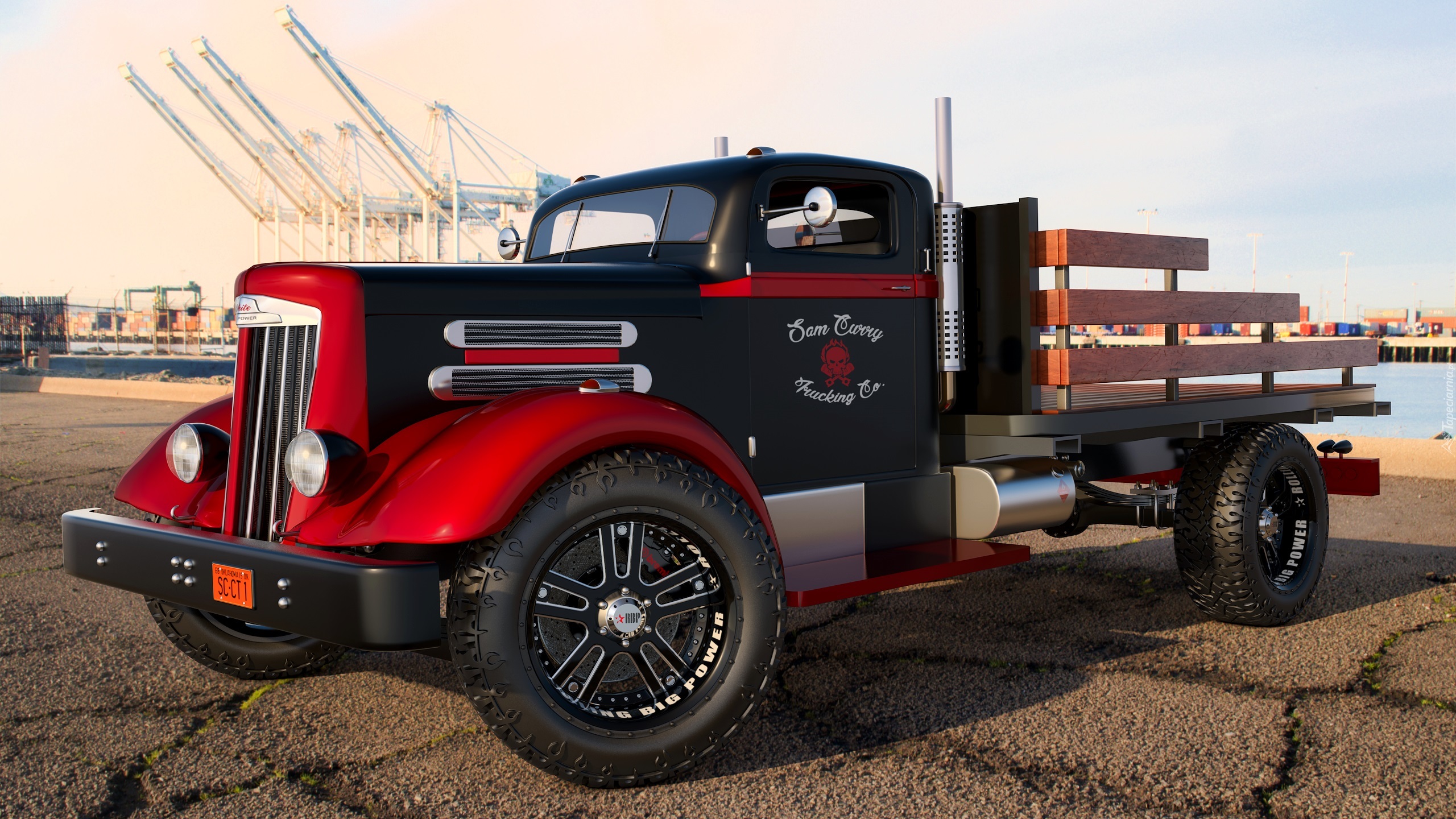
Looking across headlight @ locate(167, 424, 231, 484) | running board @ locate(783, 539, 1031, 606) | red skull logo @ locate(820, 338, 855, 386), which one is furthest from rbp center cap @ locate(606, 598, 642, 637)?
headlight @ locate(167, 424, 231, 484)

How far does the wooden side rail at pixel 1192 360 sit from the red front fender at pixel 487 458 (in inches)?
67.9

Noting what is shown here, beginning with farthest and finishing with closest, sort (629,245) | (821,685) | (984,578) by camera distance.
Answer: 1. (984,578)
2. (629,245)
3. (821,685)

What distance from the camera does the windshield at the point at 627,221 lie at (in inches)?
165

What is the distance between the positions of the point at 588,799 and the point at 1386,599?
4.28 meters

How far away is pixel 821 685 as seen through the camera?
160 inches

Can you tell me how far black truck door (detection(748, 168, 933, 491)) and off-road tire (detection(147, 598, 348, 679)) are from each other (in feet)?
6.19

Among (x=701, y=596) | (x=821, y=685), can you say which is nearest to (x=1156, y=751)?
(x=821, y=685)

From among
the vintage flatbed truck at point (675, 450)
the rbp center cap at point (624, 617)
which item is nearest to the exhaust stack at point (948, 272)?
the vintage flatbed truck at point (675, 450)

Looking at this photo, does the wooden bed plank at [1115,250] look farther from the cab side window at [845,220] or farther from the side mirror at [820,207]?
the side mirror at [820,207]

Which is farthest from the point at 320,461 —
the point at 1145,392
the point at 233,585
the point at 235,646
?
the point at 1145,392

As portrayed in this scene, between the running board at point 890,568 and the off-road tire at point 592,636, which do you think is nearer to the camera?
the off-road tire at point 592,636

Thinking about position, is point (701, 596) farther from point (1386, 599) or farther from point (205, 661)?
point (1386, 599)

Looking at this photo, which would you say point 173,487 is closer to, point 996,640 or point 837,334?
point 837,334

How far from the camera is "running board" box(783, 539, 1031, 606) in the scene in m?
3.77
